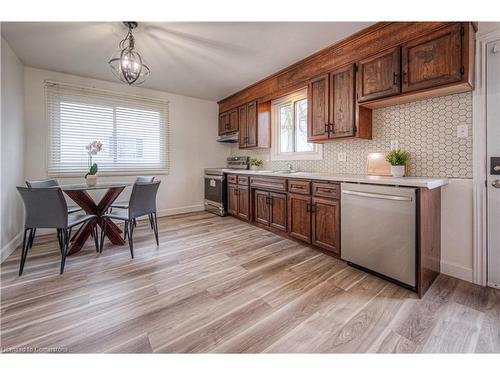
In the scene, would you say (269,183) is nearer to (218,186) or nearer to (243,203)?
(243,203)

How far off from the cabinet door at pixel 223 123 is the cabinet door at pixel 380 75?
3019mm

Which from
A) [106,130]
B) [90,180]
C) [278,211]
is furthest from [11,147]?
[278,211]

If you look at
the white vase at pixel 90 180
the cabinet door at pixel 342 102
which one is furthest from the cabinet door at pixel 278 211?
the white vase at pixel 90 180

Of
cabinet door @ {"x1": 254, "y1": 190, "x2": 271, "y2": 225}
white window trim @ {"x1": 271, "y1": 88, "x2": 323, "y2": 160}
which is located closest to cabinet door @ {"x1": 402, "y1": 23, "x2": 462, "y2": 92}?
white window trim @ {"x1": 271, "y1": 88, "x2": 323, "y2": 160}

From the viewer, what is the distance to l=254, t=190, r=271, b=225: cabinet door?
352cm

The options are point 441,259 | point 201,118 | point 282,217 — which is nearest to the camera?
point 441,259

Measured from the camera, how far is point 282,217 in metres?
3.22

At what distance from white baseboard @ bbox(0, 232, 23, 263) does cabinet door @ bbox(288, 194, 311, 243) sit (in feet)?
10.9

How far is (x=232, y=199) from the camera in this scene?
4.33 m

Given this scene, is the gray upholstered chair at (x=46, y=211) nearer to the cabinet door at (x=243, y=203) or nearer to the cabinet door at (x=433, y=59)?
the cabinet door at (x=243, y=203)

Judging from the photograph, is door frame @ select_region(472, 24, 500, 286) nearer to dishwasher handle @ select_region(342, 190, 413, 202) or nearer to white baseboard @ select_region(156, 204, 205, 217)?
dishwasher handle @ select_region(342, 190, 413, 202)

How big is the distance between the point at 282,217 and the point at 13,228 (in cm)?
351
